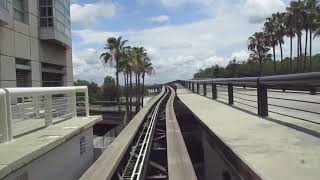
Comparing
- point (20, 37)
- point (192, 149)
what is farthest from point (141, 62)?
point (192, 149)

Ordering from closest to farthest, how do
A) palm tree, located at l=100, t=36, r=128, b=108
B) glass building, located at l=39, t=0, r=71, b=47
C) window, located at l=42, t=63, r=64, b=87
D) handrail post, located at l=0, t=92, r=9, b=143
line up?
handrail post, located at l=0, t=92, r=9, b=143 < glass building, located at l=39, t=0, r=71, b=47 < window, located at l=42, t=63, r=64, b=87 < palm tree, located at l=100, t=36, r=128, b=108

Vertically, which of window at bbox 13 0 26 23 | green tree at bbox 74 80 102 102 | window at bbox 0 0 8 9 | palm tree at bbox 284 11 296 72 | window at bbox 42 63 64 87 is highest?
palm tree at bbox 284 11 296 72

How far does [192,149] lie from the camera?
743 inches

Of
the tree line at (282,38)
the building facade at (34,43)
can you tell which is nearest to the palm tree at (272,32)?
the tree line at (282,38)

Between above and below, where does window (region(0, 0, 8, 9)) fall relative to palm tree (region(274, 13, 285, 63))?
below

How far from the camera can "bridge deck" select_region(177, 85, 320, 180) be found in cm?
654

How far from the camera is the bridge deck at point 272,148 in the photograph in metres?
6.54

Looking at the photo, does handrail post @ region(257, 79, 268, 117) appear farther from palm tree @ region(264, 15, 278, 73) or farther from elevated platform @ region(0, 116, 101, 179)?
palm tree @ region(264, 15, 278, 73)

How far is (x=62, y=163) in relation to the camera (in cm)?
1131

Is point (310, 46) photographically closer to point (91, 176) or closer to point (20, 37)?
point (20, 37)

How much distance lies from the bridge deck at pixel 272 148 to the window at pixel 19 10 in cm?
3184

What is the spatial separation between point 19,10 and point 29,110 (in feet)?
103

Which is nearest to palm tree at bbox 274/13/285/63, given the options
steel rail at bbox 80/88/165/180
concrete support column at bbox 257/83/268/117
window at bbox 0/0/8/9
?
window at bbox 0/0/8/9

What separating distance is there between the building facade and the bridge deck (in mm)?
25497
